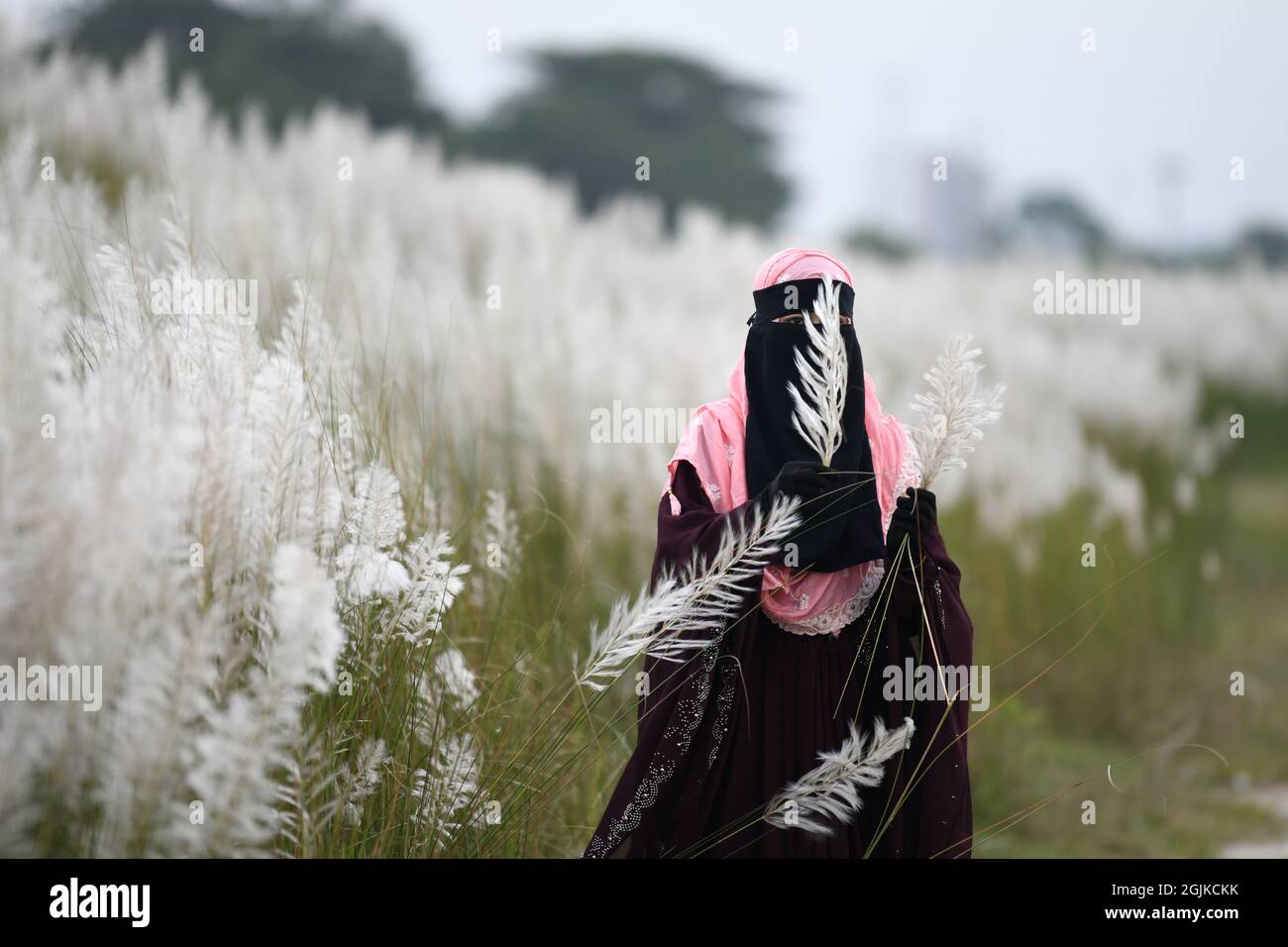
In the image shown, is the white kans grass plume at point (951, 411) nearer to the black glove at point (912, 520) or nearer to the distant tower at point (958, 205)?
the black glove at point (912, 520)

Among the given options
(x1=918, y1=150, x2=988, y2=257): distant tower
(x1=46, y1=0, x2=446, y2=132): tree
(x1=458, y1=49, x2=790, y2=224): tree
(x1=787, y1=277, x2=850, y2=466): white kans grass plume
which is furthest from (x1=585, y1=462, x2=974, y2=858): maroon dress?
(x1=918, y1=150, x2=988, y2=257): distant tower

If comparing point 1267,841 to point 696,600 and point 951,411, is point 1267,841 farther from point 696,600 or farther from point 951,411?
point 696,600

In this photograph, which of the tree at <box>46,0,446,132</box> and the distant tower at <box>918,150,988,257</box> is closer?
the tree at <box>46,0,446,132</box>

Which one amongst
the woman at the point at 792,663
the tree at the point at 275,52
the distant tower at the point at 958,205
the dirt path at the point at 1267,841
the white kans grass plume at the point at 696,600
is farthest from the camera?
the distant tower at the point at 958,205

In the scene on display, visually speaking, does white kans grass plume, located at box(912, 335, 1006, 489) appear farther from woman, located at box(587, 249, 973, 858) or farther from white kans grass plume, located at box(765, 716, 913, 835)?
white kans grass plume, located at box(765, 716, 913, 835)

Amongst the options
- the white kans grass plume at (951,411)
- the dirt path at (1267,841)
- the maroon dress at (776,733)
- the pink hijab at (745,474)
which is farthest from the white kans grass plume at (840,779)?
the dirt path at (1267,841)

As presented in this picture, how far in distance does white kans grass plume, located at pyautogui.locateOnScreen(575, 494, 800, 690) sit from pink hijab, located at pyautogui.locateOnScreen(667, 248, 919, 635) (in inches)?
3.5

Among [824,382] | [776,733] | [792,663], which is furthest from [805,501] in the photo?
[776,733]

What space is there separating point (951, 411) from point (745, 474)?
1.38 ft

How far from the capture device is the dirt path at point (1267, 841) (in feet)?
13.2

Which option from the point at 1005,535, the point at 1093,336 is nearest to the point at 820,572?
the point at 1005,535

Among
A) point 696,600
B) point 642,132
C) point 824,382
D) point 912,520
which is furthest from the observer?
point 642,132

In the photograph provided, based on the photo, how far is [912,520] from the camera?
2021 millimetres

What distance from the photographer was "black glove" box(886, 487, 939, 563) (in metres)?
2.02
